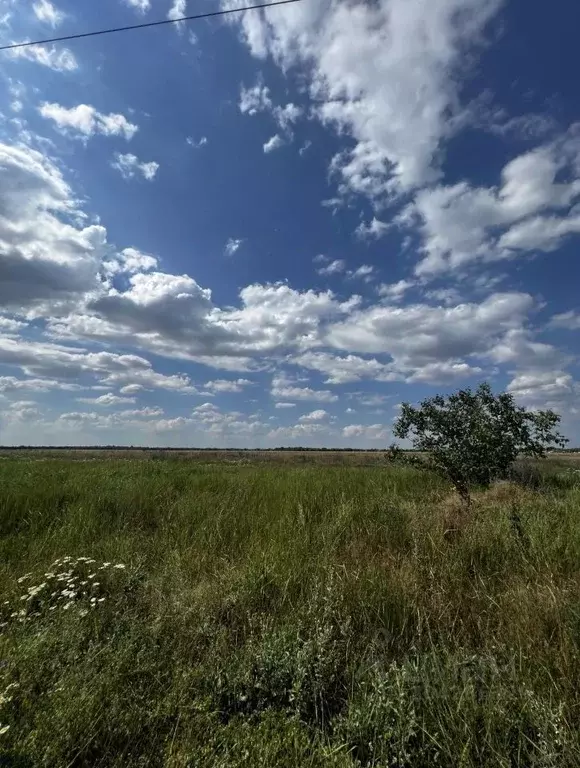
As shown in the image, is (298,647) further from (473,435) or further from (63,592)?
(473,435)

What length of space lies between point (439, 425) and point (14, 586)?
404 inches

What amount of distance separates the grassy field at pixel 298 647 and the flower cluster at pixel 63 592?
34mm

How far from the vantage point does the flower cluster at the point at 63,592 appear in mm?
3773

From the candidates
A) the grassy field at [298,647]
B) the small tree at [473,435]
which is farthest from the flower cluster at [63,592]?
the small tree at [473,435]

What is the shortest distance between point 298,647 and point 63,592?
7.33 ft

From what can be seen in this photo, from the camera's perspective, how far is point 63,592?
12.5ft

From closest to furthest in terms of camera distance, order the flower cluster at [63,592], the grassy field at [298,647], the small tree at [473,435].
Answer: the grassy field at [298,647], the flower cluster at [63,592], the small tree at [473,435]

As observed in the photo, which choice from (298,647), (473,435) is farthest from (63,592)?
(473,435)

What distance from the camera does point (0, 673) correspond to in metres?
2.68

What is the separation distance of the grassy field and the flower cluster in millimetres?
34

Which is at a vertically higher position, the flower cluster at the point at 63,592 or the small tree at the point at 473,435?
the small tree at the point at 473,435

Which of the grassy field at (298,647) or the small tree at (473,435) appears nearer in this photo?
the grassy field at (298,647)

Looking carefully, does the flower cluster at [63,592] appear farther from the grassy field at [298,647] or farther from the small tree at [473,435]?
the small tree at [473,435]

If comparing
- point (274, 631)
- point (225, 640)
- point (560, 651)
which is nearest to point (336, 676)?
point (274, 631)
